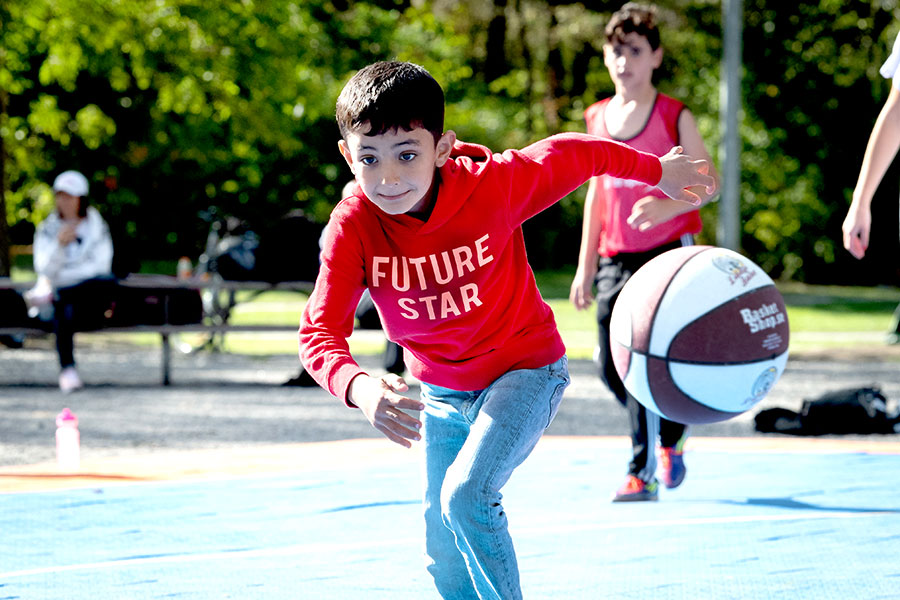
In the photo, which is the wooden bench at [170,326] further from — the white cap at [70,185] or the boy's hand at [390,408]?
the boy's hand at [390,408]

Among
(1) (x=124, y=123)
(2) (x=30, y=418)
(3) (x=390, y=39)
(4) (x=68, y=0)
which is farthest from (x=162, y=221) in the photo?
(2) (x=30, y=418)

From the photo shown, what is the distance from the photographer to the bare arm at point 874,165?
14.3ft

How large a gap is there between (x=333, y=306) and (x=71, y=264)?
8252 millimetres

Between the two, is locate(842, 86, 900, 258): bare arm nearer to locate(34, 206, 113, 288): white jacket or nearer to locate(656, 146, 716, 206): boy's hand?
locate(656, 146, 716, 206): boy's hand

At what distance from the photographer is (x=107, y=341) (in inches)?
688

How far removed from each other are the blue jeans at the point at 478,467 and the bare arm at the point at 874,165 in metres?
1.31

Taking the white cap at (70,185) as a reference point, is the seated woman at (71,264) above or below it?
below

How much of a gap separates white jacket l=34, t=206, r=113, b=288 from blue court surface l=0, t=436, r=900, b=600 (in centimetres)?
382

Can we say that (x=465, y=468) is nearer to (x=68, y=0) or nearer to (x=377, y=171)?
(x=377, y=171)

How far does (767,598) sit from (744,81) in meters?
25.4

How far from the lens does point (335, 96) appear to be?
85.1 ft

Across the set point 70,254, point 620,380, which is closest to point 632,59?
point 620,380

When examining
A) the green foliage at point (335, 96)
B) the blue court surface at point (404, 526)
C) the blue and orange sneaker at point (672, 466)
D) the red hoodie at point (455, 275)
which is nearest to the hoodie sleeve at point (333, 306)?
the red hoodie at point (455, 275)

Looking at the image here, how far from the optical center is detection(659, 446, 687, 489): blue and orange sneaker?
608cm
